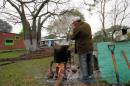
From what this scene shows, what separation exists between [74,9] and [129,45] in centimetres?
2921

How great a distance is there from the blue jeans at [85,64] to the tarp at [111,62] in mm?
319

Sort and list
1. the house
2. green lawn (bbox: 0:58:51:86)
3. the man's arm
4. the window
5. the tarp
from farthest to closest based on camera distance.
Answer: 1. the window
2. the house
3. green lawn (bbox: 0:58:51:86)
4. the man's arm
5. the tarp

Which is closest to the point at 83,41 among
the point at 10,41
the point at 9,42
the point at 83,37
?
the point at 83,37

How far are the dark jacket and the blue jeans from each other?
0.13 metres

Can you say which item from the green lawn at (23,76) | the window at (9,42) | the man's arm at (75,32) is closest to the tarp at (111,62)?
the man's arm at (75,32)

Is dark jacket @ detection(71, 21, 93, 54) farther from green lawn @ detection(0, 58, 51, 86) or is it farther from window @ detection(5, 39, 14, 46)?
window @ detection(5, 39, 14, 46)

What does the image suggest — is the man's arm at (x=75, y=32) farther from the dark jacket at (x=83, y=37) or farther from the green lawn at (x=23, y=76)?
the green lawn at (x=23, y=76)

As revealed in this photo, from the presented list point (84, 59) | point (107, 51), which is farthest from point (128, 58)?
point (84, 59)

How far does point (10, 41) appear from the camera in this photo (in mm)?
52031

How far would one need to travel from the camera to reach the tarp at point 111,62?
264 inches

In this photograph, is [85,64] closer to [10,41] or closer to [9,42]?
[9,42]

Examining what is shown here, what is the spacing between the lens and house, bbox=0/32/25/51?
48.9 meters

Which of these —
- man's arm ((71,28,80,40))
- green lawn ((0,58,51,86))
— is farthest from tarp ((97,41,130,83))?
green lawn ((0,58,51,86))

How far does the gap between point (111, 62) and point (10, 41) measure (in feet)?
152
